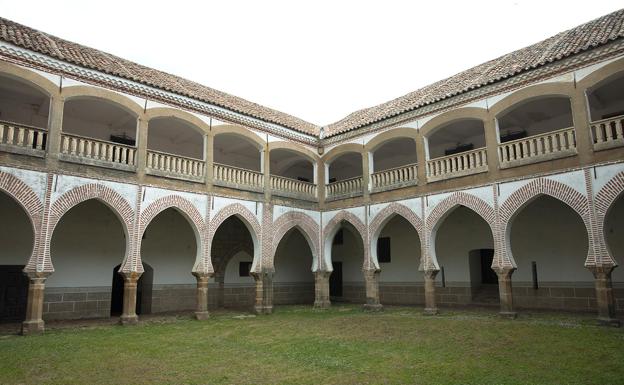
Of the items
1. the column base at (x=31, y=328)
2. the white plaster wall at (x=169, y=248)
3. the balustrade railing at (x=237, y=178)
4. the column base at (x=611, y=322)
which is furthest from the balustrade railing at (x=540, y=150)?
the column base at (x=31, y=328)

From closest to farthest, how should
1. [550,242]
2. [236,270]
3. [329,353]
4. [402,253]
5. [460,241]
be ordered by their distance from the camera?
[329,353]
[550,242]
[460,241]
[236,270]
[402,253]

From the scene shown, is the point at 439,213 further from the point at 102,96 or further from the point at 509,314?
the point at 102,96

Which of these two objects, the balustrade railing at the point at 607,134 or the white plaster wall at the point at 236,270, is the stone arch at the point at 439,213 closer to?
the balustrade railing at the point at 607,134

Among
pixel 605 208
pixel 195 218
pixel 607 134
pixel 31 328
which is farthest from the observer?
pixel 195 218

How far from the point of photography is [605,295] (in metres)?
10.9

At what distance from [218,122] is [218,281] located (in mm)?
6815

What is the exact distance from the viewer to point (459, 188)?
1434 centimetres

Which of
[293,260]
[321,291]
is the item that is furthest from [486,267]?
[293,260]

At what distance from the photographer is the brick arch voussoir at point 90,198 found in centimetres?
1147

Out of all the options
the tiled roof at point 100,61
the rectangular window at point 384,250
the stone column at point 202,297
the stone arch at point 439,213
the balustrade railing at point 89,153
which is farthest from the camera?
the rectangular window at point 384,250

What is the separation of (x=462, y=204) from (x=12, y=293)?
14241mm

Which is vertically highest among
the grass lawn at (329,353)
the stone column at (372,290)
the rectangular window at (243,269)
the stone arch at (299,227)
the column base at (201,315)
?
the stone arch at (299,227)

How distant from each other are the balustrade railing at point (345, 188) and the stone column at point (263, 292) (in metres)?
4.40

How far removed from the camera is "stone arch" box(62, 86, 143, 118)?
481 inches
